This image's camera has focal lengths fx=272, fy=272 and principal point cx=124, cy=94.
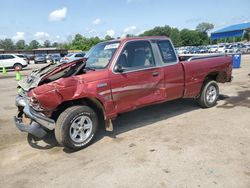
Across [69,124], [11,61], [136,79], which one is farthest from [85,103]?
[11,61]

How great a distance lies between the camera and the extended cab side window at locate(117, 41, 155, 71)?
5.40 meters

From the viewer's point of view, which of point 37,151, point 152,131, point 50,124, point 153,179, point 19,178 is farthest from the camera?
point 152,131

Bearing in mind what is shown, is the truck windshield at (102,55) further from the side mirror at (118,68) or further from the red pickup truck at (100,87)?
the side mirror at (118,68)

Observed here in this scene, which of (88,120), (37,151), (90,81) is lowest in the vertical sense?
(37,151)

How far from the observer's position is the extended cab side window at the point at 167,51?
238 inches

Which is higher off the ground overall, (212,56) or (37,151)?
(212,56)

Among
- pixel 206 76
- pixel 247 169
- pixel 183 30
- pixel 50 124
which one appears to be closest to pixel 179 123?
pixel 206 76

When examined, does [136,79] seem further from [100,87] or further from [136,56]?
[100,87]

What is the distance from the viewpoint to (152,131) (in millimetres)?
5586

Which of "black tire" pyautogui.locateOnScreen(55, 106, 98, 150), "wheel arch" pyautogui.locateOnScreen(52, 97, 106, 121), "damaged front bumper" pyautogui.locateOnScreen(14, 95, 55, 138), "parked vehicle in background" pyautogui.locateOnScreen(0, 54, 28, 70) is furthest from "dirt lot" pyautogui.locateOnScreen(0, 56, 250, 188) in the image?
"parked vehicle in background" pyautogui.locateOnScreen(0, 54, 28, 70)

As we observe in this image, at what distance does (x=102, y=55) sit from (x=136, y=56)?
71cm

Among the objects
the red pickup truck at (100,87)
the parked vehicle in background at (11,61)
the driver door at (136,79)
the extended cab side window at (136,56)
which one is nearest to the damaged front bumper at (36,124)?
the red pickup truck at (100,87)

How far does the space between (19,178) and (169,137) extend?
2.71 meters

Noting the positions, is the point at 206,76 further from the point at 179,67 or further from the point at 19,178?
the point at 19,178
